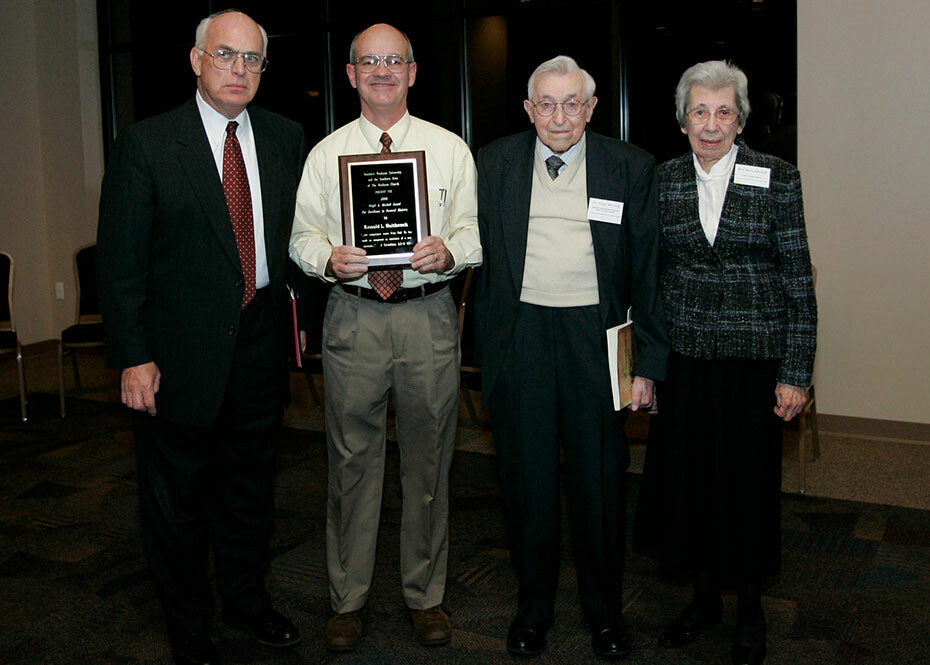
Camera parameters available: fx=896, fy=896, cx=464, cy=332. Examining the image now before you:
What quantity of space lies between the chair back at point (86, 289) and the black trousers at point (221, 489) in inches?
157

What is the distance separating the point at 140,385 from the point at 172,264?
1.18 ft

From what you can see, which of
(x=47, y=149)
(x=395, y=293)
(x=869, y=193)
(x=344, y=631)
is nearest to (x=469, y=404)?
(x=869, y=193)

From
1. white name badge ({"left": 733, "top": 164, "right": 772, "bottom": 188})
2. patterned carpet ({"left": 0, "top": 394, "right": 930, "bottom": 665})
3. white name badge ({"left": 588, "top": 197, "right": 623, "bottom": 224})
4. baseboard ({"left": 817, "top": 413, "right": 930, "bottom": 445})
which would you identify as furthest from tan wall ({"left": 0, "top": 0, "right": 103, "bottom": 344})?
white name badge ({"left": 733, "top": 164, "right": 772, "bottom": 188})

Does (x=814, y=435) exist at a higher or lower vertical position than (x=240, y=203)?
lower

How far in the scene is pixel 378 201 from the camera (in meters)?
2.59

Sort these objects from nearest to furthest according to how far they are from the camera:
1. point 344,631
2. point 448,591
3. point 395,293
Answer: point 395,293 < point 344,631 < point 448,591

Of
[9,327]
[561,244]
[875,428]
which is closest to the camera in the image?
[561,244]

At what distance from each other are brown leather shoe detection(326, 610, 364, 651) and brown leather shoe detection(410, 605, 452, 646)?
0.18 metres

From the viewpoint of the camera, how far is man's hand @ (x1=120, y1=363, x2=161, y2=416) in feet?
8.43

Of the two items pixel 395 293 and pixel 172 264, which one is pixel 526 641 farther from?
pixel 172 264

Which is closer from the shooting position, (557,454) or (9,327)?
(557,454)

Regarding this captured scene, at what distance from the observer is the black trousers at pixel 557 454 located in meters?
2.65

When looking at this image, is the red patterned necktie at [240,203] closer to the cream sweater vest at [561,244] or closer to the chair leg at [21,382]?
the cream sweater vest at [561,244]

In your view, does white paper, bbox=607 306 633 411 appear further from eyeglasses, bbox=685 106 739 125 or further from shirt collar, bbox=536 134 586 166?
eyeglasses, bbox=685 106 739 125
